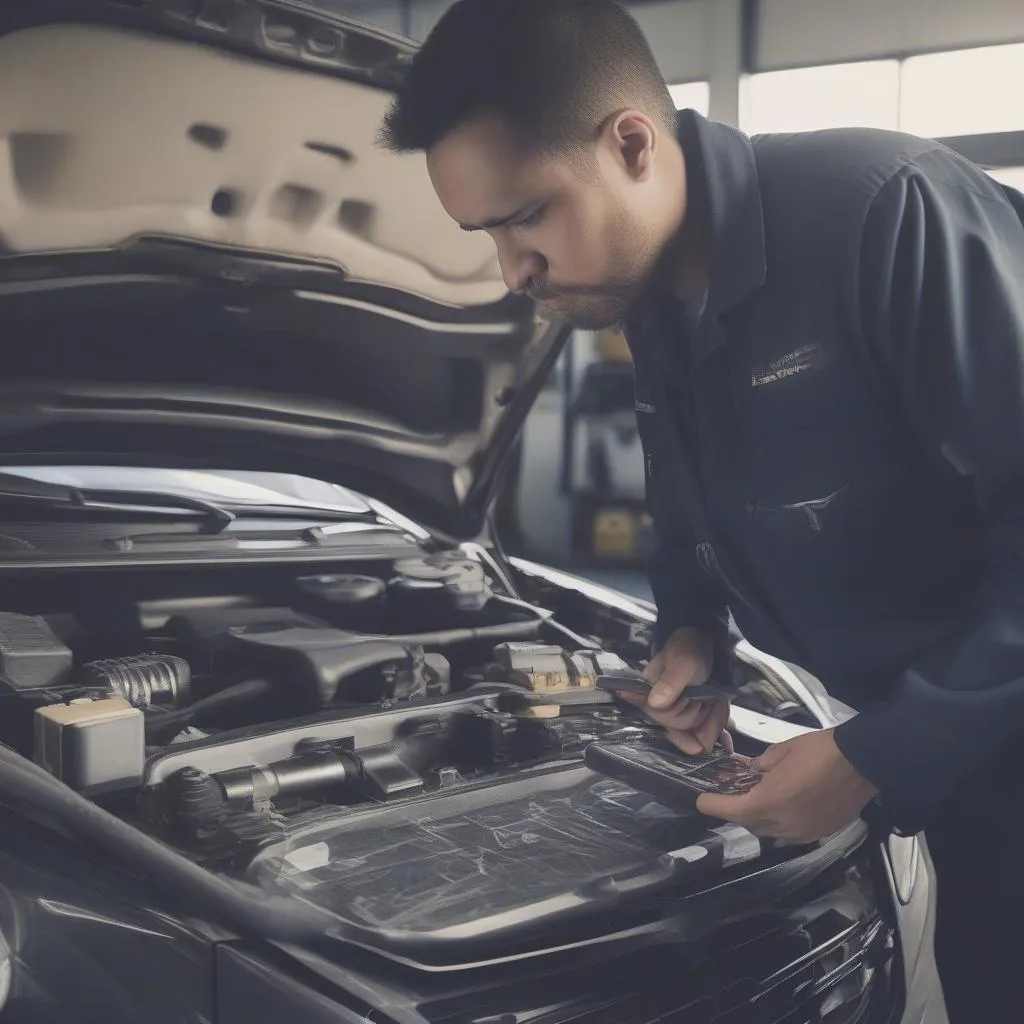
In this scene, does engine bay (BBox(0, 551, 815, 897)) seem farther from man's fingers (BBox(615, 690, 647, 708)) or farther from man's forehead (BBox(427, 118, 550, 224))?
man's forehead (BBox(427, 118, 550, 224))

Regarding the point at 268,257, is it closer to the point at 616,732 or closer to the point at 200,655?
the point at 200,655

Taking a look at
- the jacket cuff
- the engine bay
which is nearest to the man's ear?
the jacket cuff

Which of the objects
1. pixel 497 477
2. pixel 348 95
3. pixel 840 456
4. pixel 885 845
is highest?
pixel 348 95

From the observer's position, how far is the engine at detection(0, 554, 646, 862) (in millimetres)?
1087

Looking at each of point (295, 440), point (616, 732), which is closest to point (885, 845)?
point (616, 732)

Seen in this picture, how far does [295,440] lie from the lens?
1.89m

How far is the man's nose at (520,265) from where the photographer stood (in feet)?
3.50

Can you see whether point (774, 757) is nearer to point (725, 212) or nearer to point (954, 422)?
point (954, 422)

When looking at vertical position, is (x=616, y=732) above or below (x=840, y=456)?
below

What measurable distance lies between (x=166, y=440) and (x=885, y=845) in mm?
1239

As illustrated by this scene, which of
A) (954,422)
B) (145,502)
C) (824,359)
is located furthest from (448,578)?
(954,422)

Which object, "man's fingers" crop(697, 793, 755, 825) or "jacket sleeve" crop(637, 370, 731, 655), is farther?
"jacket sleeve" crop(637, 370, 731, 655)

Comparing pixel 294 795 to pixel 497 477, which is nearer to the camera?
pixel 294 795

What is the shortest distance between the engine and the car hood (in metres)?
0.26
